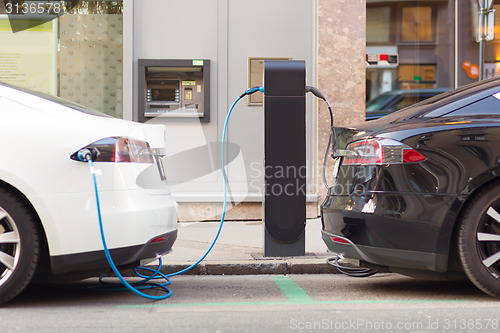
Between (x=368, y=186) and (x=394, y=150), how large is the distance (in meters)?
0.30

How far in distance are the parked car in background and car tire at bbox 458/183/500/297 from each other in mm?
5731

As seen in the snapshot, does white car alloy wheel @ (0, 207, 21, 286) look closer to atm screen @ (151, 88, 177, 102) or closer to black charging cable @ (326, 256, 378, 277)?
black charging cable @ (326, 256, 378, 277)

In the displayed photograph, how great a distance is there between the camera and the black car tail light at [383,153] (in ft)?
14.6

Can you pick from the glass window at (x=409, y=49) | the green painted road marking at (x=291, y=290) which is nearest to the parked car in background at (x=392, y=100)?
the glass window at (x=409, y=49)

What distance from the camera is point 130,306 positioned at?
444 cm

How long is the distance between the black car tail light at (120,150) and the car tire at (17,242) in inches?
18.3

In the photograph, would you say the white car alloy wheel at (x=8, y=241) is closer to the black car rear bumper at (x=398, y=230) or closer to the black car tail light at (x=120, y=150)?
the black car tail light at (x=120, y=150)

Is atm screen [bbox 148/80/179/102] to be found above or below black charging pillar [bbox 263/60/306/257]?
above

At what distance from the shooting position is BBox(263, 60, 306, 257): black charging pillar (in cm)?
619

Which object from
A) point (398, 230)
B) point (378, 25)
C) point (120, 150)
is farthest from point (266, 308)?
point (378, 25)

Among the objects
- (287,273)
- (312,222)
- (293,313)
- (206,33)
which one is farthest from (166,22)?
(293,313)

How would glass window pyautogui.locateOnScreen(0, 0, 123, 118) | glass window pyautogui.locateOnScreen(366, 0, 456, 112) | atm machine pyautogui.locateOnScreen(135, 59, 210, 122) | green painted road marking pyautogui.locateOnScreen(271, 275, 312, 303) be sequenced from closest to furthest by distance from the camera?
green painted road marking pyautogui.locateOnScreen(271, 275, 312, 303) → atm machine pyautogui.locateOnScreen(135, 59, 210, 122) → glass window pyautogui.locateOnScreen(0, 0, 123, 118) → glass window pyautogui.locateOnScreen(366, 0, 456, 112)

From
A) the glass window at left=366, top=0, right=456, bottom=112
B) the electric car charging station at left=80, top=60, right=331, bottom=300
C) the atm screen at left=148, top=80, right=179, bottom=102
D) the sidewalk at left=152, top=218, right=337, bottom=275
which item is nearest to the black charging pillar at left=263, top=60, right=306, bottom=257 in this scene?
the electric car charging station at left=80, top=60, right=331, bottom=300

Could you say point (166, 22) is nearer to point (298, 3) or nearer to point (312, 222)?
point (298, 3)
